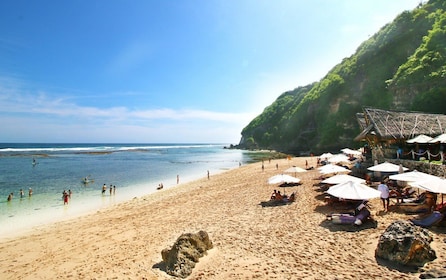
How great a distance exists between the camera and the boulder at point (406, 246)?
6273 mm

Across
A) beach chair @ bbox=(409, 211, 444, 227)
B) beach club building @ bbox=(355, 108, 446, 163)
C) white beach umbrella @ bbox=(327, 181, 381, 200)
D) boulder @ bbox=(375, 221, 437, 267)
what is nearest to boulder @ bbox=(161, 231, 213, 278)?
boulder @ bbox=(375, 221, 437, 267)

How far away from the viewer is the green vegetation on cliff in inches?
1356

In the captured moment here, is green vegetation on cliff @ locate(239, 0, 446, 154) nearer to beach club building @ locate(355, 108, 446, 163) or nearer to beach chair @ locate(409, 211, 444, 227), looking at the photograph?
beach club building @ locate(355, 108, 446, 163)

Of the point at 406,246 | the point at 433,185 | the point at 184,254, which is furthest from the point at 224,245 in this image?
the point at 433,185

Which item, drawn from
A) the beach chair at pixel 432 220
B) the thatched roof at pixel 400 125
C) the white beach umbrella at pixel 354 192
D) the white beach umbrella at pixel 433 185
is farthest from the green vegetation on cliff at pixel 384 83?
the beach chair at pixel 432 220

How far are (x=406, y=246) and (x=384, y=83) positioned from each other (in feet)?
168

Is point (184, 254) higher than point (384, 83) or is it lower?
lower

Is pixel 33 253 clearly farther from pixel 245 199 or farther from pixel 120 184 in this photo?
pixel 120 184

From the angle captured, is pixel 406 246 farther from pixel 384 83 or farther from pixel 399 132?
pixel 384 83

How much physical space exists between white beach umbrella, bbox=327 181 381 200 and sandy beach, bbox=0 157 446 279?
1049 millimetres

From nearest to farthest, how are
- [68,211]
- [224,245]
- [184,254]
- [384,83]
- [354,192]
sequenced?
[184,254] → [224,245] → [354,192] → [68,211] → [384,83]

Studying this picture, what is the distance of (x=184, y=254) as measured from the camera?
743cm

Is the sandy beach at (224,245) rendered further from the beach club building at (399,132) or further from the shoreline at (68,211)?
the beach club building at (399,132)

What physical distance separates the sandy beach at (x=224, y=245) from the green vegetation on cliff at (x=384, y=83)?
→ 32.2 metres
